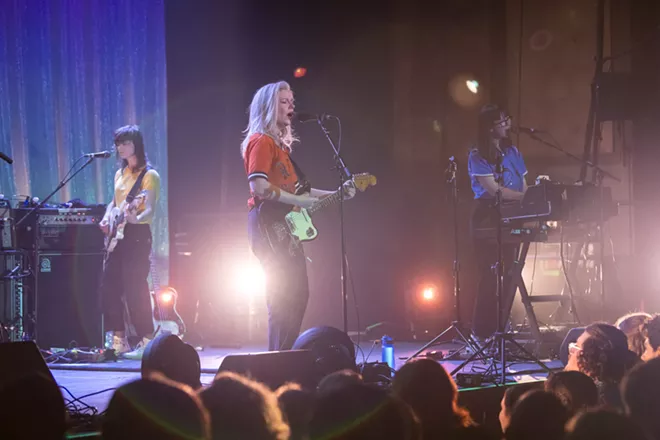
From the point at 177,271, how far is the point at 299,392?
19.1ft

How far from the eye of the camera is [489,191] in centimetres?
693

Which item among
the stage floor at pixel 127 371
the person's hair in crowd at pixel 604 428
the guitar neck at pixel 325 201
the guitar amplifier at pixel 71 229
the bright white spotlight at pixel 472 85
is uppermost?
the bright white spotlight at pixel 472 85

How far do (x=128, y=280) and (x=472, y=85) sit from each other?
4317 millimetres

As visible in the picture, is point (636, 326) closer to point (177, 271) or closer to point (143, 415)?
point (143, 415)

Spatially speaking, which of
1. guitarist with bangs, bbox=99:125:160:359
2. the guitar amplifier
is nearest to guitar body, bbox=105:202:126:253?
guitarist with bangs, bbox=99:125:160:359

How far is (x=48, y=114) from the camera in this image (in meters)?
8.54

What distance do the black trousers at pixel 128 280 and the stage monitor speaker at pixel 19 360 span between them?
3.42 m

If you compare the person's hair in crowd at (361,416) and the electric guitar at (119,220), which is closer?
the person's hair in crowd at (361,416)

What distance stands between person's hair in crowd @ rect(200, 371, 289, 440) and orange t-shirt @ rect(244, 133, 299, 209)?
2.70 meters

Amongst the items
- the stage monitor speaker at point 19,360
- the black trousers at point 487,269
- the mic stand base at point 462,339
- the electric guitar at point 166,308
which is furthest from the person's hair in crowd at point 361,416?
the electric guitar at point 166,308

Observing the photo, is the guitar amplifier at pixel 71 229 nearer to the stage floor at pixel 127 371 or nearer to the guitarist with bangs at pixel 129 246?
the guitarist with bangs at pixel 129 246

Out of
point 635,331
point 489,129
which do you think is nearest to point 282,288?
point 635,331

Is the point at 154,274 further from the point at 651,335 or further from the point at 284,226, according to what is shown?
the point at 651,335

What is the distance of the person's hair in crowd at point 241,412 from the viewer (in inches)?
89.8
